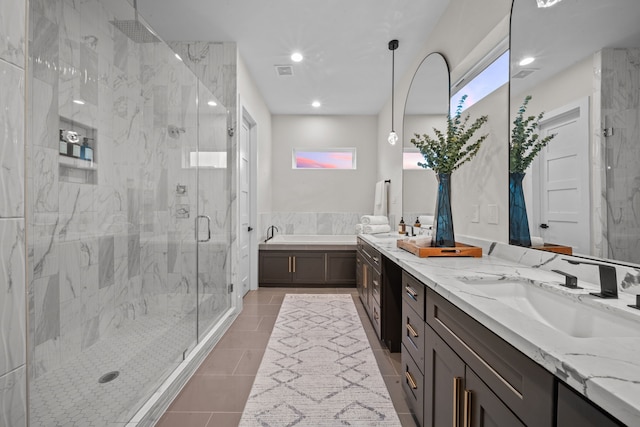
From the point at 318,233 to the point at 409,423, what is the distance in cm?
383

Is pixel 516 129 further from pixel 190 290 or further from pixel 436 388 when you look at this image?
pixel 190 290

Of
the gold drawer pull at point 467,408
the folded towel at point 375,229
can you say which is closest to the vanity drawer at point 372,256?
the folded towel at point 375,229

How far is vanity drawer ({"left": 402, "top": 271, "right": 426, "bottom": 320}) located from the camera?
1418 mm

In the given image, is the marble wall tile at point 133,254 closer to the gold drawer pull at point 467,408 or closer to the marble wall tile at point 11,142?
the marble wall tile at point 11,142

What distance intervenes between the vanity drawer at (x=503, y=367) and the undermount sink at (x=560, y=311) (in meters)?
0.22

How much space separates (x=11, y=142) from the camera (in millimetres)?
881

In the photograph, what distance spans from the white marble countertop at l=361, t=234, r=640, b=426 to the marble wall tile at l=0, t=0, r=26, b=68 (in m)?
1.50

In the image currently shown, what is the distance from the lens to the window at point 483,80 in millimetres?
1728

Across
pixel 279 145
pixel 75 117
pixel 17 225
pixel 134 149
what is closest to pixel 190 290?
pixel 134 149

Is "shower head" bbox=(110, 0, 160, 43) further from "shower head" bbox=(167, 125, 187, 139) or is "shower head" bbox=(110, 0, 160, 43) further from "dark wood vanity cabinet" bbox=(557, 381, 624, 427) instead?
"dark wood vanity cabinet" bbox=(557, 381, 624, 427)

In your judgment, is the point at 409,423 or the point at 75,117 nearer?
the point at 409,423

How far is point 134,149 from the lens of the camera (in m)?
2.21

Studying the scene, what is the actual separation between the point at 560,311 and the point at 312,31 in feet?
9.29

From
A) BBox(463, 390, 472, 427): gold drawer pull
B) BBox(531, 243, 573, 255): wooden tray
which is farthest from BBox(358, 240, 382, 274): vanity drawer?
BBox(463, 390, 472, 427): gold drawer pull
